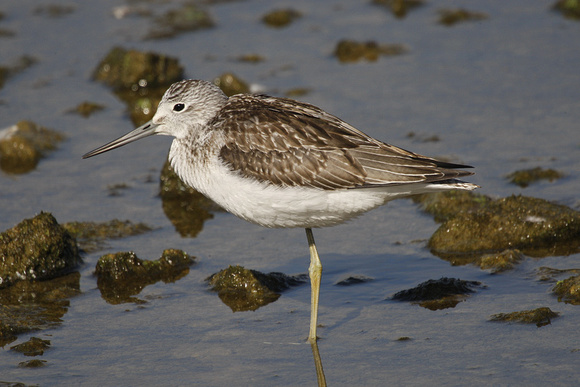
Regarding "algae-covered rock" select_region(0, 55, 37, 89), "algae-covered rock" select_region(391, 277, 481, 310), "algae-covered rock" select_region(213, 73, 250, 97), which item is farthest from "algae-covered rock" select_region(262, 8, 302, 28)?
"algae-covered rock" select_region(391, 277, 481, 310)

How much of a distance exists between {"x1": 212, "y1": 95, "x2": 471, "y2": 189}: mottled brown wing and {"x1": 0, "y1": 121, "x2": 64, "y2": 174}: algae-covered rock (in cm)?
471

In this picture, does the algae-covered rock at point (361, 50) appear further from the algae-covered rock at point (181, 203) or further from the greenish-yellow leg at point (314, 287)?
the greenish-yellow leg at point (314, 287)

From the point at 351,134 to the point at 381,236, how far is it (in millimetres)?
2085

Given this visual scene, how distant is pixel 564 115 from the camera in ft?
38.2

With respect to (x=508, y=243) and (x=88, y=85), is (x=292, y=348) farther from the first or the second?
(x=88, y=85)

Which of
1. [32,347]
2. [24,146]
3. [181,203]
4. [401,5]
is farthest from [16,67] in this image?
[32,347]

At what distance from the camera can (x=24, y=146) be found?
11734 mm

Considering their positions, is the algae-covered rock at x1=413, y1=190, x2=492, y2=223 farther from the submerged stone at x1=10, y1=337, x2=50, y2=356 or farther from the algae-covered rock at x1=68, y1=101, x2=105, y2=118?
the algae-covered rock at x1=68, y1=101, x2=105, y2=118

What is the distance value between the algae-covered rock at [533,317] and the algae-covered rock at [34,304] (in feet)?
13.7

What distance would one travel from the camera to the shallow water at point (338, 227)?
7.18 meters

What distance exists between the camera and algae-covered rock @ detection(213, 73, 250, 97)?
13.2 meters

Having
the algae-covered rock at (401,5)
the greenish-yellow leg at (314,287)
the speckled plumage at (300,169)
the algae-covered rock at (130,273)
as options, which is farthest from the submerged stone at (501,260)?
the algae-covered rock at (401,5)

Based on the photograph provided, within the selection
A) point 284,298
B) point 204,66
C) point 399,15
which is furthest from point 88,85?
point 284,298

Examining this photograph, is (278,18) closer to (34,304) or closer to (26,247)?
(26,247)
